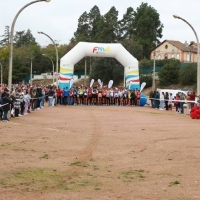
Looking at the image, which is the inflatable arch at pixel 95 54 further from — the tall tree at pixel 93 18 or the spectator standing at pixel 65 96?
the tall tree at pixel 93 18

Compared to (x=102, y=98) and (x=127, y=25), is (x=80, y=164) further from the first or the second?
(x=127, y=25)

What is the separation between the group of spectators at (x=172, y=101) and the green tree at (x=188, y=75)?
30846 mm

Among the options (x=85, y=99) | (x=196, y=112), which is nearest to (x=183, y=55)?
(x=85, y=99)

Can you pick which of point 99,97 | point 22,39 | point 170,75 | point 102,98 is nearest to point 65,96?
point 99,97

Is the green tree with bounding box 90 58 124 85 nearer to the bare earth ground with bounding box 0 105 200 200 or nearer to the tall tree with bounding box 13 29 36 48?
the bare earth ground with bounding box 0 105 200 200

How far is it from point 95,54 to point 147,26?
64069 millimetres

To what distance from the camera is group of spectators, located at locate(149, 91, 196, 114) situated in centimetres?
3222

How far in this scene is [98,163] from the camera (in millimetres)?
12102

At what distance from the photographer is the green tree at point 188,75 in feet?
230

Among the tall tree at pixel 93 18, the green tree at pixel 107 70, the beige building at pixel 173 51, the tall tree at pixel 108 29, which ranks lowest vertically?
the green tree at pixel 107 70

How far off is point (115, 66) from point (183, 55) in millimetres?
29231

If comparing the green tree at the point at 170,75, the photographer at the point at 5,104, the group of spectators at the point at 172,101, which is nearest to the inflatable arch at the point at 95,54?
the group of spectators at the point at 172,101

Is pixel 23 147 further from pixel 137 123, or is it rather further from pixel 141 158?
pixel 137 123

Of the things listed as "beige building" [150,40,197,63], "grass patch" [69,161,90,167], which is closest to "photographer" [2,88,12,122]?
"grass patch" [69,161,90,167]
